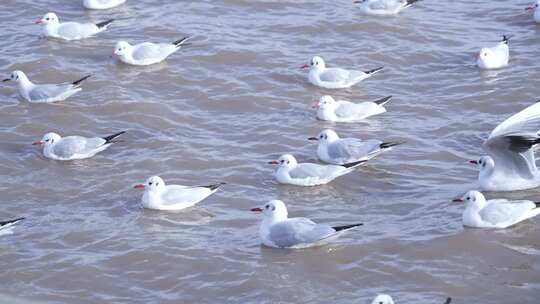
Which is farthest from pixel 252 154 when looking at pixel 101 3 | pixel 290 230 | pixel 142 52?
pixel 101 3

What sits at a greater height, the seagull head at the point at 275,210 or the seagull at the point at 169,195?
the seagull at the point at 169,195

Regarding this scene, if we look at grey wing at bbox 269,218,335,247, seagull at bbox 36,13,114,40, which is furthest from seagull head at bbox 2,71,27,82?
grey wing at bbox 269,218,335,247

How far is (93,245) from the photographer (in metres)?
11.3

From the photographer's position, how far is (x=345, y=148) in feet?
43.3

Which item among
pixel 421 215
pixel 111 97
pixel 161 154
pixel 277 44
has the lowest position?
pixel 421 215

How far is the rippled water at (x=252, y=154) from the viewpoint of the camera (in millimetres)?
10570

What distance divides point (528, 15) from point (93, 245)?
9.07 m

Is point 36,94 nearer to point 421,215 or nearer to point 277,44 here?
point 277,44

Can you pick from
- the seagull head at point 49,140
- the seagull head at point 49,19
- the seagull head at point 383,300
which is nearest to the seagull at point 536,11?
the seagull head at point 49,19

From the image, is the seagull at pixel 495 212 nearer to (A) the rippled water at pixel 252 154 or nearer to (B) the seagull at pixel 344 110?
(A) the rippled water at pixel 252 154

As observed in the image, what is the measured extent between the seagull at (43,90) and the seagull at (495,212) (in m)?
5.56

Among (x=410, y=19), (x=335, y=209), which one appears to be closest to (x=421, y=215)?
(x=335, y=209)

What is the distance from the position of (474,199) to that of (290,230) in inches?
70.1

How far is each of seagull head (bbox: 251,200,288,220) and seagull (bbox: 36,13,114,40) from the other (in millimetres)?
6467
